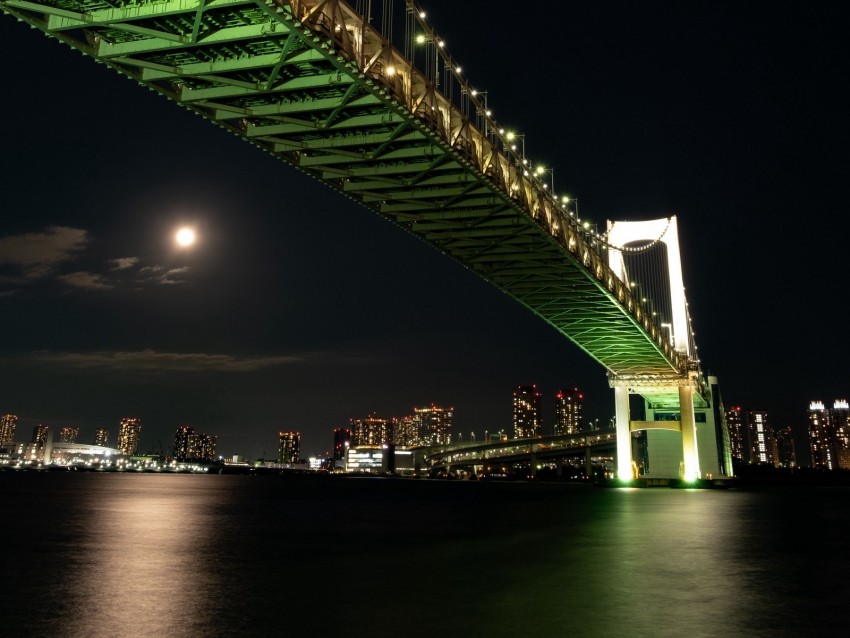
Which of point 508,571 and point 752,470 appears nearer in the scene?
point 508,571

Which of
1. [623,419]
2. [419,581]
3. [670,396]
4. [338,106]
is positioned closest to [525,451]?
[670,396]

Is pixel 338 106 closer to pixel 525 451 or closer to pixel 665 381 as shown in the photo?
pixel 665 381

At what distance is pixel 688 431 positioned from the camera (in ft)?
197

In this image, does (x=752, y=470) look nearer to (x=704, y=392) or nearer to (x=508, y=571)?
(x=704, y=392)

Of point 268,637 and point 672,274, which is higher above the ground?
point 672,274

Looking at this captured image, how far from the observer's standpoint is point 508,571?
38.2ft

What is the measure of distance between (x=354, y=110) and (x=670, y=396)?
58050 mm

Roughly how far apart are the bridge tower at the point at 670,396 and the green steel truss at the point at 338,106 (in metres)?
26.3

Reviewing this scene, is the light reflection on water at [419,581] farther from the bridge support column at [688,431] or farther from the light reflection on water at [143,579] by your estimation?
the bridge support column at [688,431]

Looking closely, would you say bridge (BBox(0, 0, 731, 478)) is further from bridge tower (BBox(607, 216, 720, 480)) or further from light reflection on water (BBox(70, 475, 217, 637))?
bridge tower (BBox(607, 216, 720, 480))

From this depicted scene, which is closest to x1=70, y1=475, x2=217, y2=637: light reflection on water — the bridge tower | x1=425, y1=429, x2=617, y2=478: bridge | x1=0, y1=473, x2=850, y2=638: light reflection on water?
x1=0, y1=473, x2=850, y2=638: light reflection on water

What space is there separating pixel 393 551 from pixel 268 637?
817 centimetres

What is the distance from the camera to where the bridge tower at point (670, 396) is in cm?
6047

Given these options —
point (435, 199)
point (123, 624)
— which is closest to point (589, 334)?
point (435, 199)
